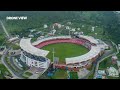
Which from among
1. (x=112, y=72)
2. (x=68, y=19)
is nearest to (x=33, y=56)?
(x=68, y=19)

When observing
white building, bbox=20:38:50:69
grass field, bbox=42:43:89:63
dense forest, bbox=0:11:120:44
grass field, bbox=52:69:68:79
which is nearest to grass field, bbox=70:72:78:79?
grass field, bbox=52:69:68:79

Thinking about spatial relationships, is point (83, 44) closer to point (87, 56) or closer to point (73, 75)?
point (87, 56)

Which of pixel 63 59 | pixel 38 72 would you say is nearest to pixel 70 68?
pixel 63 59

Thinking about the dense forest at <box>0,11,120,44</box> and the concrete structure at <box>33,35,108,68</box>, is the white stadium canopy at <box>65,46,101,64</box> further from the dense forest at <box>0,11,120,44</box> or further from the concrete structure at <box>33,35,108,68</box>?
the dense forest at <box>0,11,120,44</box>
